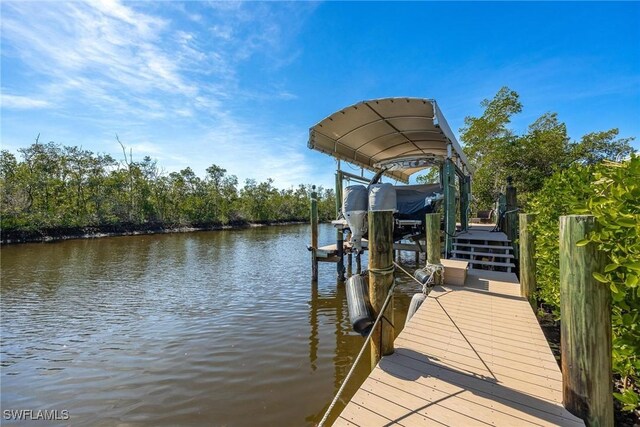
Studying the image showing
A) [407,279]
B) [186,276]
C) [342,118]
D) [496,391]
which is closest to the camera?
[496,391]

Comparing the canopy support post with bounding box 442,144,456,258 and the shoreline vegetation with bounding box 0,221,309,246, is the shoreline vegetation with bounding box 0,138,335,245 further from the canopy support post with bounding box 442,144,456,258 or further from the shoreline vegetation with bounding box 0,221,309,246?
the canopy support post with bounding box 442,144,456,258

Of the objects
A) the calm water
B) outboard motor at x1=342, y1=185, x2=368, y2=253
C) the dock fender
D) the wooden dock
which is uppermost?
outboard motor at x1=342, y1=185, x2=368, y2=253

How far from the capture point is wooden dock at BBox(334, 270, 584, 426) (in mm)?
2227

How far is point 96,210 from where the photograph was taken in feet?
104

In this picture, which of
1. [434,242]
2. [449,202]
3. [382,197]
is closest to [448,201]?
[449,202]

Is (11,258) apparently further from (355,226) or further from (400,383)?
(400,383)

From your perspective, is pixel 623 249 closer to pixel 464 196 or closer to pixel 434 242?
pixel 434 242

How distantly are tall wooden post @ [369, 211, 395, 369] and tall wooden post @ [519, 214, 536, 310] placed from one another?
3.20 metres

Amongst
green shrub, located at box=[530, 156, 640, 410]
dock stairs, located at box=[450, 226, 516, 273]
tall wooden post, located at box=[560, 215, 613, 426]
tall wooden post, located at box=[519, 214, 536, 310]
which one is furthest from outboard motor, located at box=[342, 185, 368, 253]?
tall wooden post, located at box=[560, 215, 613, 426]

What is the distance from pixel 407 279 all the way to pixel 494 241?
3.40 m

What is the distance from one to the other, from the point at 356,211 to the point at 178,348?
451 cm

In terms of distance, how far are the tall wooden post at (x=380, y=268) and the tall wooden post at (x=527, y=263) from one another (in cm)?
320

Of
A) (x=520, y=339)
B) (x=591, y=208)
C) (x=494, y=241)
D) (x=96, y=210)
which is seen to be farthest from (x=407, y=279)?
(x=96, y=210)

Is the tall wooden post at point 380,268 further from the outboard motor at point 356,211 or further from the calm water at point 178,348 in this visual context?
the outboard motor at point 356,211
